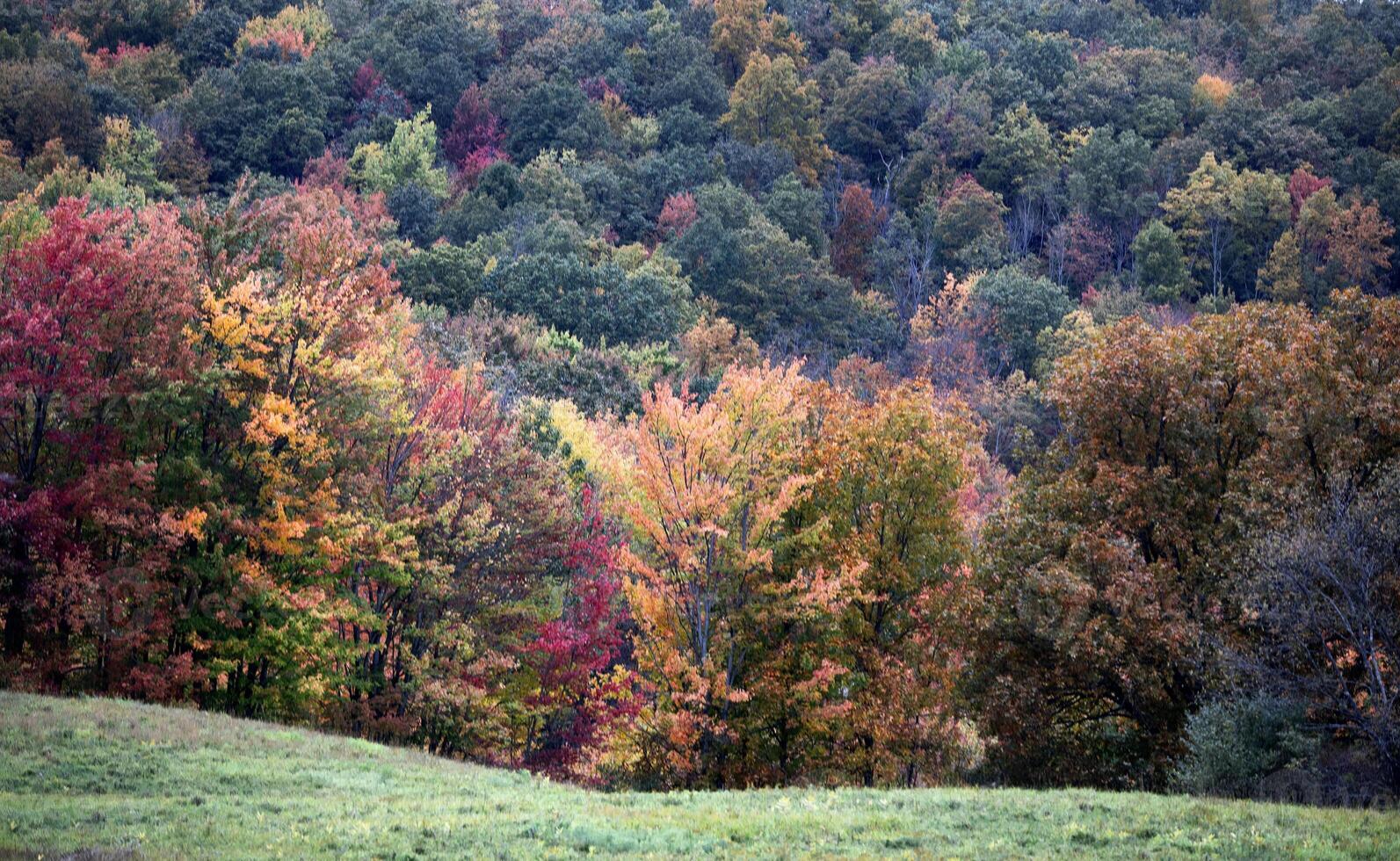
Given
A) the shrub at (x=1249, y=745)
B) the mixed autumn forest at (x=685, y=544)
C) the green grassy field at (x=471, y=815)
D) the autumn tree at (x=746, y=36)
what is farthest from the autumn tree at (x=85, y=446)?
the autumn tree at (x=746, y=36)

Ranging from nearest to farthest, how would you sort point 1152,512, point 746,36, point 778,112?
point 1152,512 → point 778,112 → point 746,36

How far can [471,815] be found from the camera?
15.6m

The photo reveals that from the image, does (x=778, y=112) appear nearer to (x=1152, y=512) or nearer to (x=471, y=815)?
(x=1152, y=512)

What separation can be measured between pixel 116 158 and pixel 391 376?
6029 cm

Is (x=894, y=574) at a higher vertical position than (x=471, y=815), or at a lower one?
higher

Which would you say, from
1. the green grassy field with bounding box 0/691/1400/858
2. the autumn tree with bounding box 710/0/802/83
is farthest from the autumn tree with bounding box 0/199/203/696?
the autumn tree with bounding box 710/0/802/83

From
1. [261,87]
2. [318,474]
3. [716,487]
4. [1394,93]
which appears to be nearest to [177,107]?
[261,87]

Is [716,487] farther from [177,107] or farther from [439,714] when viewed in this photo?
[177,107]

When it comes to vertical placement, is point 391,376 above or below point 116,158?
below

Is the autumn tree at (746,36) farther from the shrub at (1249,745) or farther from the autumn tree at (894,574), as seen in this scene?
the shrub at (1249,745)

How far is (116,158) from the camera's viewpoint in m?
76.1

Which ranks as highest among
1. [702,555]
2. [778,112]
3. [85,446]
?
[778,112]

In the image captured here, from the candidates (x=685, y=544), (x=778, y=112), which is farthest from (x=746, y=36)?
(x=685, y=544)

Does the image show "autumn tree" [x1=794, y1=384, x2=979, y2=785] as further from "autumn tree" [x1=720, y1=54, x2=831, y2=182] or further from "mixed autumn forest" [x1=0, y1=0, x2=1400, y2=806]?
"autumn tree" [x1=720, y1=54, x2=831, y2=182]
